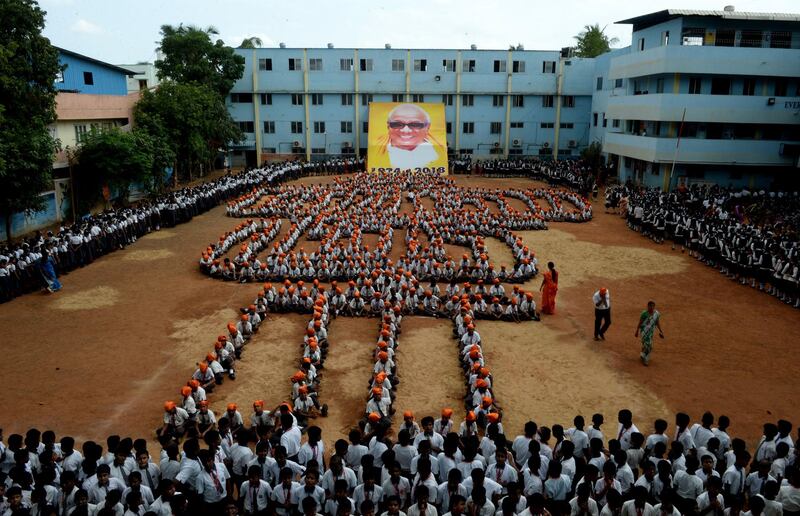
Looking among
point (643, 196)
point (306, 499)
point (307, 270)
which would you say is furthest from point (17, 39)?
point (643, 196)

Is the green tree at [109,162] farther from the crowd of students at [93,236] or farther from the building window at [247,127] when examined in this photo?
the building window at [247,127]

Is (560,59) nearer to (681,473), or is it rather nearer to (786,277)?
(786,277)

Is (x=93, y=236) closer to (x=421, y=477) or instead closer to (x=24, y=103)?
(x=24, y=103)

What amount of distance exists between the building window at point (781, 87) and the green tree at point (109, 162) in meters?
30.1

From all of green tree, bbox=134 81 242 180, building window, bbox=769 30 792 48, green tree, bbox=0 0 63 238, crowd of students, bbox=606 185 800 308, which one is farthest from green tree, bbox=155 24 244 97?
building window, bbox=769 30 792 48

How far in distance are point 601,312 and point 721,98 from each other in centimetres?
2198

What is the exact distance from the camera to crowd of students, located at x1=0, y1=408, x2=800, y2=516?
5.88 metres

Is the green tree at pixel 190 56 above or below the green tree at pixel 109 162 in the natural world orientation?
above

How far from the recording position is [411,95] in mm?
43219

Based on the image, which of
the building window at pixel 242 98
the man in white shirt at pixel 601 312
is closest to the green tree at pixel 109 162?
the building window at pixel 242 98

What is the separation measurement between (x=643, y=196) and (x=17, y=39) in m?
24.9

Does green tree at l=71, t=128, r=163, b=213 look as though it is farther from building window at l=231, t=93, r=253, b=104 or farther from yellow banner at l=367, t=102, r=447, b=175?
building window at l=231, t=93, r=253, b=104

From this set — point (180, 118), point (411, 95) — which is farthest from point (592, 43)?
point (180, 118)

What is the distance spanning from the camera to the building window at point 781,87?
1149 inches
